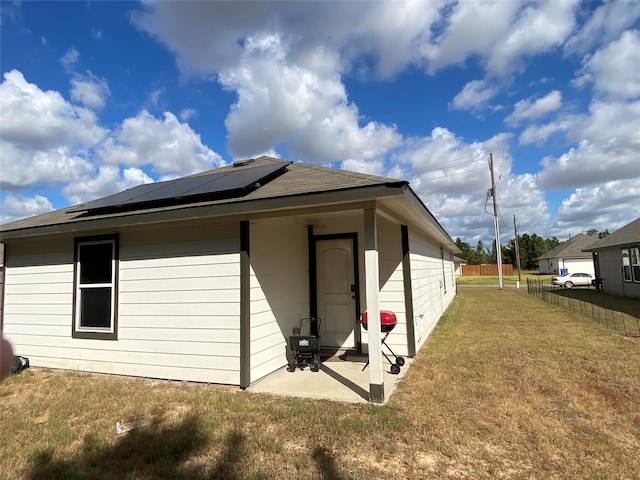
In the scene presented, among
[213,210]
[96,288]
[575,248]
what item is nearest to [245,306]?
[213,210]

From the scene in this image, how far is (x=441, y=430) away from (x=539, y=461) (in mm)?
805

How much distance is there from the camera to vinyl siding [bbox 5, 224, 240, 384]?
202 inches

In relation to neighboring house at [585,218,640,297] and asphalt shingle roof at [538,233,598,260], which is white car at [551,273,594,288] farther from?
asphalt shingle roof at [538,233,598,260]

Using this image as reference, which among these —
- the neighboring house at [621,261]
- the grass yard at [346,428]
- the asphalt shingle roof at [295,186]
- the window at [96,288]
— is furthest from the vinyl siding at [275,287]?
the neighboring house at [621,261]

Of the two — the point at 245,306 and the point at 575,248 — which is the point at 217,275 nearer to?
the point at 245,306

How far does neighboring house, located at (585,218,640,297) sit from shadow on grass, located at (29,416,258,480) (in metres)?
17.8

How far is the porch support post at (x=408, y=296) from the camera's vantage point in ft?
20.9

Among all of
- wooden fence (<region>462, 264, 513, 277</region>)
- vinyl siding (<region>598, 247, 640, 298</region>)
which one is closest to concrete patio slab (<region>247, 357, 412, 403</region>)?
vinyl siding (<region>598, 247, 640, 298</region>)

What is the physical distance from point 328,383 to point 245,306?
150cm

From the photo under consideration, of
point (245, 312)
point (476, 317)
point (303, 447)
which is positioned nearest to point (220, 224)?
point (245, 312)

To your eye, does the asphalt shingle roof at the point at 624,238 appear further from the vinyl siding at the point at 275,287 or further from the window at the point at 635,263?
the vinyl siding at the point at 275,287

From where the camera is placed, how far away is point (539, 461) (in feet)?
9.64

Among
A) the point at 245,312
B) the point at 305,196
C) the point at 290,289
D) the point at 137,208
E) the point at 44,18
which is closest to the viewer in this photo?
the point at 305,196

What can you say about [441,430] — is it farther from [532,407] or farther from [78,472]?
[78,472]
